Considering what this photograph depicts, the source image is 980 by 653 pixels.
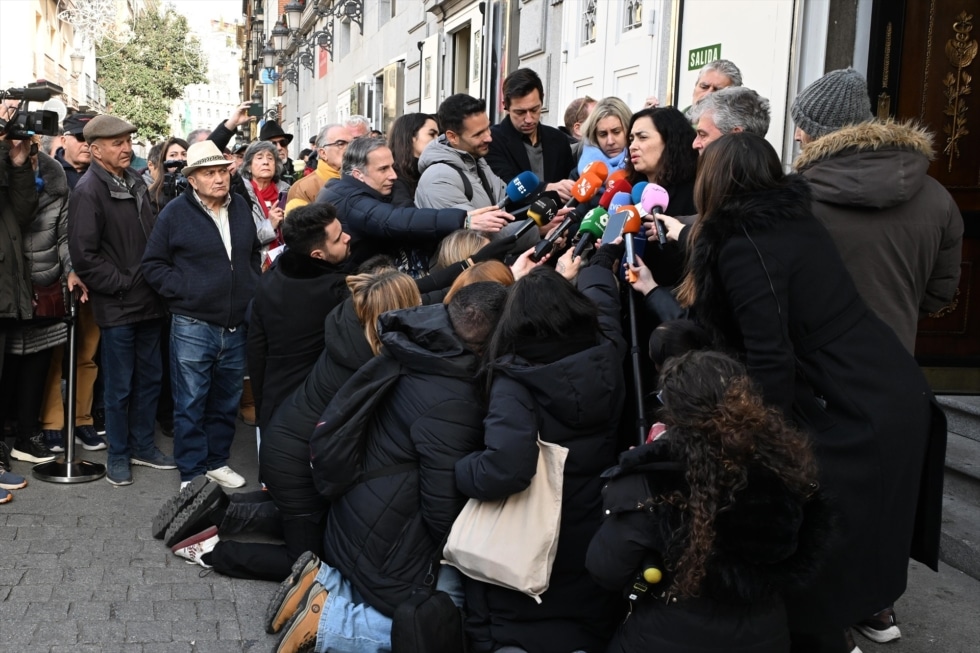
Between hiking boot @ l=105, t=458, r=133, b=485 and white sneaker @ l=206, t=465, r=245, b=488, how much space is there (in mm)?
428

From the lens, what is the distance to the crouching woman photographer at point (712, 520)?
2.66m

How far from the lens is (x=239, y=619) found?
12.7 feet

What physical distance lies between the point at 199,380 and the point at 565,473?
2.73 m

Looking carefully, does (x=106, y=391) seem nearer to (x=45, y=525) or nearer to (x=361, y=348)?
(x=45, y=525)

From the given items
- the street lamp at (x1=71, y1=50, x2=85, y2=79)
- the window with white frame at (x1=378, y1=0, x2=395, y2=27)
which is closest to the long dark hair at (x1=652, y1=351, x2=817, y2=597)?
the window with white frame at (x1=378, y1=0, x2=395, y2=27)

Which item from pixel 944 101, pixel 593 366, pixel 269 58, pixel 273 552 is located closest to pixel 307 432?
pixel 273 552

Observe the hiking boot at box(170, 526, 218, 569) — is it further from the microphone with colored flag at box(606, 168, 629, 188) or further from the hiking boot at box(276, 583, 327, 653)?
the microphone with colored flag at box(606, 168, 629, 188)

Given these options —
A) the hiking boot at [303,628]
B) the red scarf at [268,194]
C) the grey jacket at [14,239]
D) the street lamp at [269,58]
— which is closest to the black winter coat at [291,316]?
the hiking boot at [303,628]

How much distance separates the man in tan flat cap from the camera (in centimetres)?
542

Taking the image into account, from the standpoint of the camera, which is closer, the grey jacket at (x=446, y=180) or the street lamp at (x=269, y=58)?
the grey jacket at (x=446, y=180)

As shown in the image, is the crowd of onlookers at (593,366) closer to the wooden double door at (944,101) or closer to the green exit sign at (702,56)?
the wooden double door at (944,101)

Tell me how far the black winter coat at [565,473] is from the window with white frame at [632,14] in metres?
4.76

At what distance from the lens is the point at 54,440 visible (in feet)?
19.7

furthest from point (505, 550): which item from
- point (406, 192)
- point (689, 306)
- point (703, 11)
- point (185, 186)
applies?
point (703, 11)
